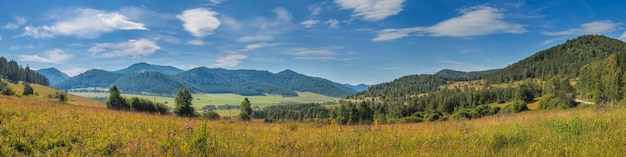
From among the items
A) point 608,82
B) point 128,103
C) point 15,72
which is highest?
point 15,72

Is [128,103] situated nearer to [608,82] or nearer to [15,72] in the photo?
[608,82]

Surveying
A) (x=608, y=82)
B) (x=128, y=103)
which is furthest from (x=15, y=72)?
(x=608, y=82)

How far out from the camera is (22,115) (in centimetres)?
1034

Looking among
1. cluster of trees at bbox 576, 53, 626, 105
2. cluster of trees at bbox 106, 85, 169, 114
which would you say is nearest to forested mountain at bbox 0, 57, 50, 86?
cluster of trees at bbox 106, 85, 169, 114

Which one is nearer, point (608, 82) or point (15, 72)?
point (608, 82)

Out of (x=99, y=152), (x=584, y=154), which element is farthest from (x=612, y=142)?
(x=99, y=152)

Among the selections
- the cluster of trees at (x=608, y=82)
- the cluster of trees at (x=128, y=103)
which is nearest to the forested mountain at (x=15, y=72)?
the cluster of trees at (x=128, y=103)

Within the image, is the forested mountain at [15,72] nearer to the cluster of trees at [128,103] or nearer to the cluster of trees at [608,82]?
the cluster of trees at [128,103]

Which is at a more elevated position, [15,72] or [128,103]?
[15,72]

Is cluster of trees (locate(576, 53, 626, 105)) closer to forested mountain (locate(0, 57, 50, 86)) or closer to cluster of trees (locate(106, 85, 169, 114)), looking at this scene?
cluster of trees (locate(106, 85, 169, 114))

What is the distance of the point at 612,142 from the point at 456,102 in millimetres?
154511

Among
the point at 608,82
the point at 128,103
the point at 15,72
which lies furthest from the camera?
the point at 15,72

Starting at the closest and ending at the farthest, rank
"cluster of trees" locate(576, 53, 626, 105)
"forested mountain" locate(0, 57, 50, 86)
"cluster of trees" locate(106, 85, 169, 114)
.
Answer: "cluster of trees" locate(106, 85, 169, 114), "cluster of trees" locate(576, 53, 626, 105), "forested mountain" locate(0, 57, 50, 86)

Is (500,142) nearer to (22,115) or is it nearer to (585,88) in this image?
(22,115)
